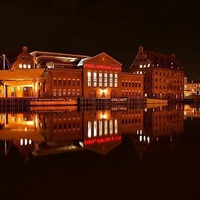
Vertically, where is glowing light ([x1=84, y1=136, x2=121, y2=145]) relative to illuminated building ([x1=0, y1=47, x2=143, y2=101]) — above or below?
below

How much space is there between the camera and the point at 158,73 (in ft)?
237

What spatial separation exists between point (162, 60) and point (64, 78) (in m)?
32.2

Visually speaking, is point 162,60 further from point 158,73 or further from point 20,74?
point 20,74

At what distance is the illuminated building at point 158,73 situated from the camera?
234 ft

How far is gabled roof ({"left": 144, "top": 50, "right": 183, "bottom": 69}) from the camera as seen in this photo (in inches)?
2835

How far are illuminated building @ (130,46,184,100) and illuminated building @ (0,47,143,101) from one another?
9716 millimetres

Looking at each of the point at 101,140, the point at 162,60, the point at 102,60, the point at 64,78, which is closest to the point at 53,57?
the point at 64,78

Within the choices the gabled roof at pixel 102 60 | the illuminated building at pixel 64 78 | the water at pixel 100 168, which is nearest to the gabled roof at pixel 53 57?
the illuminated building at pixel 64 78

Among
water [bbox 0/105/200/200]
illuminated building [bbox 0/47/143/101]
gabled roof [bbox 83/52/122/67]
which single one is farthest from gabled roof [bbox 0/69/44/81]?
water [bbox 0/105/200/200]

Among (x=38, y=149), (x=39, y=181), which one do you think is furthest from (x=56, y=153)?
(x=39, y=181)

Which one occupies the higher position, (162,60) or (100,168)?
(162,60)

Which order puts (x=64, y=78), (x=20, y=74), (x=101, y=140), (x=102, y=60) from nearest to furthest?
1. (x=101, y=140)
2. (x=20, y=74)
3. (x=64, y=78)
4. (x=102, y=60)

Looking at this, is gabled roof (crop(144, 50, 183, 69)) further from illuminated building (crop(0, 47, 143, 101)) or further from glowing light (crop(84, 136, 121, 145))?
glowing light (crop(84, 136, 121, 145))

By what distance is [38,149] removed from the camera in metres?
11.1
